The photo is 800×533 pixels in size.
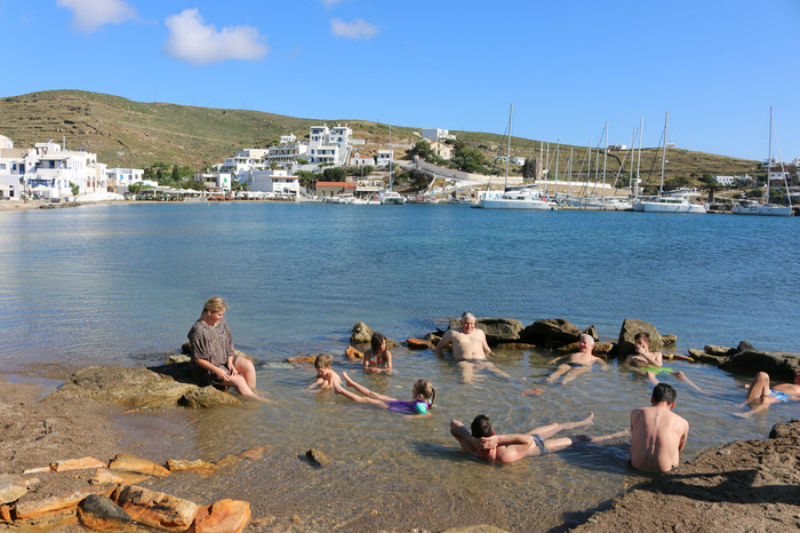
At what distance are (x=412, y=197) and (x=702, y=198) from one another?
6074cm

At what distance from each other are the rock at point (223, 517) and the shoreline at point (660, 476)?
0.18 meters

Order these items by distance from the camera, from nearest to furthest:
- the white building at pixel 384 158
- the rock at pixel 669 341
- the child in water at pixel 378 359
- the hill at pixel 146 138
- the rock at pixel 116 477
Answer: the rock at pixel 116 477 < the child in water at pixel 378 359 < the rock at pixel 669 341 < the hill at pixel 146 138 < the white building at pixel 384 158

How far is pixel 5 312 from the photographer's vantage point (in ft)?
46.7

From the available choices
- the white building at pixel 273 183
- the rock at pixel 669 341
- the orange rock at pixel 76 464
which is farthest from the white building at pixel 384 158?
the orange rock at pixel 76 464

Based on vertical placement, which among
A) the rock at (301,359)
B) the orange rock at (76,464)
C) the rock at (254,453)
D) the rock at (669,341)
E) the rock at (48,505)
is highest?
the rock at (669,341)

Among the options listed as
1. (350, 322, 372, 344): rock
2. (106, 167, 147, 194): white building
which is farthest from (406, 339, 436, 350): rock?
(106, 167, 147, 194): white building

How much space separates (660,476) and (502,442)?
1.67 meters

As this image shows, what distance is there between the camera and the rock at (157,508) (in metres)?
4.69

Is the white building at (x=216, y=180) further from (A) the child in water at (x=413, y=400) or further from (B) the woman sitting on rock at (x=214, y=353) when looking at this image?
(A) the child in water at (x=413, y=400)

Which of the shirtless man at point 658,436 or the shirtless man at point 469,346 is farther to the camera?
the shirtless man at point 469,346

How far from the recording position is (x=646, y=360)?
10.7 m

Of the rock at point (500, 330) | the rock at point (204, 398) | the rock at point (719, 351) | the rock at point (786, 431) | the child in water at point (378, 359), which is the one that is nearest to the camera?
the rock at point (786, 431)

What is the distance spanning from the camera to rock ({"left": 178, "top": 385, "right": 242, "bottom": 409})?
790 centimetres

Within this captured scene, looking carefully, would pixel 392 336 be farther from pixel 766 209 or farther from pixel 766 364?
pixel 766 209
